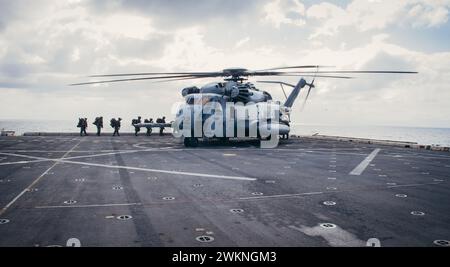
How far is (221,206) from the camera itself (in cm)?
873

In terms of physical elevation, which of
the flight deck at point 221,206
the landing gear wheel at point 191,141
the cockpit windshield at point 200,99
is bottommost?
the flight deck at point 221,206

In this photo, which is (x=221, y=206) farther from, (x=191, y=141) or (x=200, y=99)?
(x=191, y=141)


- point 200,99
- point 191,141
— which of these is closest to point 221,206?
point 200,99

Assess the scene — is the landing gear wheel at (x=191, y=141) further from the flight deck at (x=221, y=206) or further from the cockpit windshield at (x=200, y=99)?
the flight deck at (x=221, y=206)

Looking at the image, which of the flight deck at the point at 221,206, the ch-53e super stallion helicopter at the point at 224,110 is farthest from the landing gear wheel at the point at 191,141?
the flight deck at the point at 221,206

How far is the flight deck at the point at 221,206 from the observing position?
6.35 m

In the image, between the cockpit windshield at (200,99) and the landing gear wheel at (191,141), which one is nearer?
the cockpit windshield at (200,99)

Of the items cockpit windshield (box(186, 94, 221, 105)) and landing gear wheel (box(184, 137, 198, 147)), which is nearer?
cockpit windshield (box(186, 94, 221, 105))

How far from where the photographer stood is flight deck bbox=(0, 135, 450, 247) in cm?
635

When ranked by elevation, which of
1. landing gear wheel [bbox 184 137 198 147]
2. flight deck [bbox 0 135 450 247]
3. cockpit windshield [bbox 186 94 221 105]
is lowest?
flight deck [bbox 0 135 450 247]

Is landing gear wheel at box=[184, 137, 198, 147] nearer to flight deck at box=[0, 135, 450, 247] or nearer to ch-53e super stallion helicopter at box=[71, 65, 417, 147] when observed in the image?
ch-53e super stallion helicopter at box=[71, 65, 417, 147]

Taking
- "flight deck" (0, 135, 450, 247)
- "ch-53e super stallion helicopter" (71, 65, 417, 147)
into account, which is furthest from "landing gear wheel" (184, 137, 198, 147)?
"flight deck" (0, 135, 450, 247)

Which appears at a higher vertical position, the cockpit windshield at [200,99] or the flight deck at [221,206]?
the cockpit windshield at [200,99]

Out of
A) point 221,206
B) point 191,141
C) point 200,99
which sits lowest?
point 221,206
